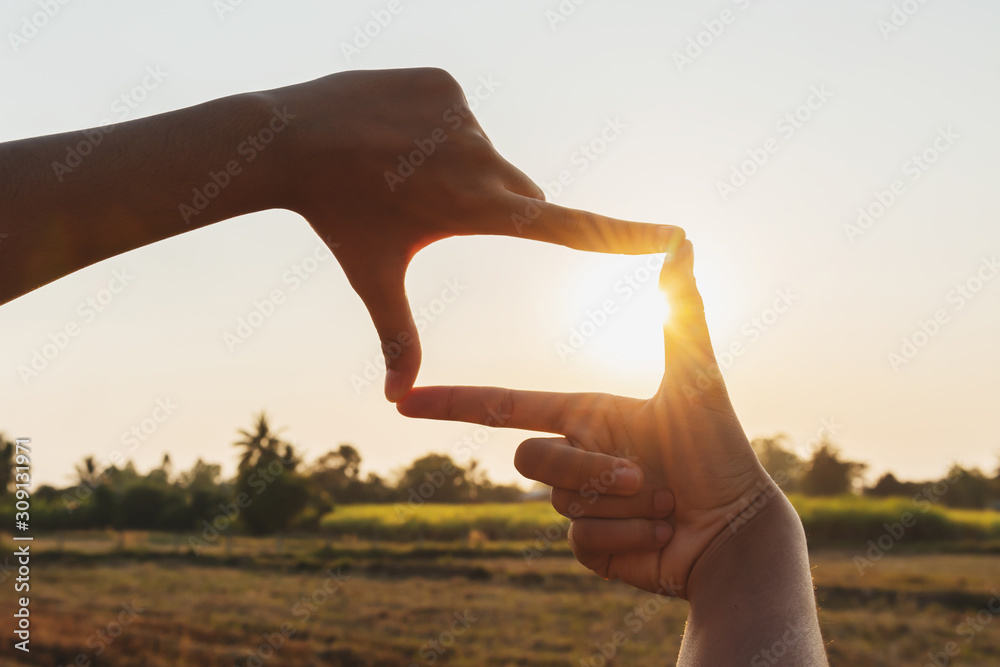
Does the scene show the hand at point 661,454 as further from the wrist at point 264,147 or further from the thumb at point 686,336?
the wrist at point 264,147

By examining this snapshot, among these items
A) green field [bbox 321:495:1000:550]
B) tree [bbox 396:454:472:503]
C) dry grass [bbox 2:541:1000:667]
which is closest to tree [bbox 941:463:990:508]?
green field [bbox 321:495:1000:550]

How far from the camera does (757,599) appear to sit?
1.23 m

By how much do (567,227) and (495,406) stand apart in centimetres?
57

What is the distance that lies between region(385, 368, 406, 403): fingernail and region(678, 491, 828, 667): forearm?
736 mm

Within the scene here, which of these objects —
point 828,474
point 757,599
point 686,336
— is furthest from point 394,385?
point 828,474

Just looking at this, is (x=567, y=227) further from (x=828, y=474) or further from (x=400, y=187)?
(x=828, y=474)

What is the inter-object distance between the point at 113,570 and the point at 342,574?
332 inches

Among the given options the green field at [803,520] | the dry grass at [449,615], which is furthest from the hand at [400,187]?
the green field at [803,520]

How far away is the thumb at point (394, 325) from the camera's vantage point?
124 cm

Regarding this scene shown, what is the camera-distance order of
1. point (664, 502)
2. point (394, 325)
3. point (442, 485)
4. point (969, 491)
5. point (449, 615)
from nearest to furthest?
point (394, 325) < point (664, 502) < point (449, 615) < point (442, 485) < point (969, 491)

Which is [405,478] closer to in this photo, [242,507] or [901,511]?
[242,507]

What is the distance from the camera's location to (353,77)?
3.52 ft

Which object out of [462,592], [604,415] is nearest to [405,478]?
[462,592]

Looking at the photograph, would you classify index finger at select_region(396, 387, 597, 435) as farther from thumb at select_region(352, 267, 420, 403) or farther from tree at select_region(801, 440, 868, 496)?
tree at select_region(801, 440, 868, 496)
